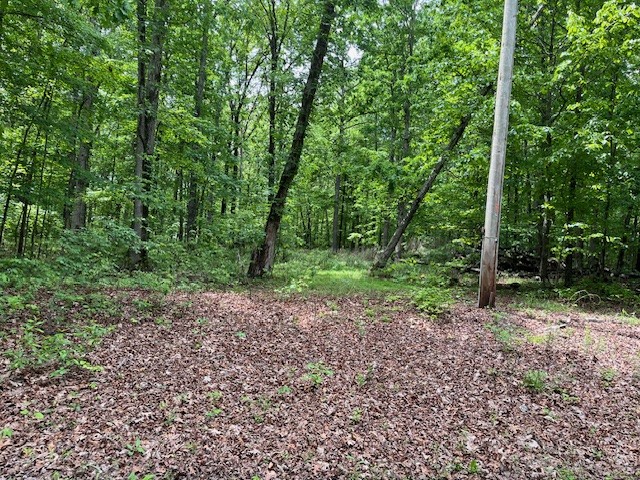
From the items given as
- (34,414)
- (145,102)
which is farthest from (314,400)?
(145,102)

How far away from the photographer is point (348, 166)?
17.6 meters

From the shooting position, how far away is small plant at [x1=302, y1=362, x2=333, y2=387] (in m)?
4.68

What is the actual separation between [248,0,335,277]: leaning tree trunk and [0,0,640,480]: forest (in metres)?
0.07

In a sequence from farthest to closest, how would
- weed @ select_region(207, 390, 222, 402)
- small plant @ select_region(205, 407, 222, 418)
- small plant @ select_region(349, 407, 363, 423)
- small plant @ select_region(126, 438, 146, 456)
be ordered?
weed @ select_region(207, 390, 222, 402), small plant @ select_region(349, 407, 363, 423), small plant @ select_region(205, 407, 222, 418), small plant @ select_region(126, 438, 146, 456)

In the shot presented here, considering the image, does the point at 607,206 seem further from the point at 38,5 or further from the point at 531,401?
the point at 38,5

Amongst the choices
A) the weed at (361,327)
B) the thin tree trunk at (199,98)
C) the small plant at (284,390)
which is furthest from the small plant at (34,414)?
the thin tree trunk at (199,98)

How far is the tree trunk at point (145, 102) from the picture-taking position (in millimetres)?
8961

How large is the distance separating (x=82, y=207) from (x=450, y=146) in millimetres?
11793

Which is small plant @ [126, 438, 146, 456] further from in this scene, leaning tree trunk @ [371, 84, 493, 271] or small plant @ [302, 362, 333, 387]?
leaning tree trunk @ [371, 84, 493, 271]

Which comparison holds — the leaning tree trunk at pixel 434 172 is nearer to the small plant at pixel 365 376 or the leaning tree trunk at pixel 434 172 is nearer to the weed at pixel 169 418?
the small plant at pixel 365 376

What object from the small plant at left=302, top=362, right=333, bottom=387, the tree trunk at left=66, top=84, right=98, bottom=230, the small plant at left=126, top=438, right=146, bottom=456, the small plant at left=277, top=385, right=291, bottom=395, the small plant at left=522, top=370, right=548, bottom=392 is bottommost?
the small plant at left=126, top=438, right=146, bottom=456

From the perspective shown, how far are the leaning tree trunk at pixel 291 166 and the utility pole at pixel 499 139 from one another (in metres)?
5.14

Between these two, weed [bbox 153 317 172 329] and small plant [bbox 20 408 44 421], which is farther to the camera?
weed [bbox 153 317 172 329]

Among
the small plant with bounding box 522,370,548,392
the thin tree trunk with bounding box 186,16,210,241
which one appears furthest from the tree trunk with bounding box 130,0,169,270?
the small plant with bounding box 522,370,548,392
